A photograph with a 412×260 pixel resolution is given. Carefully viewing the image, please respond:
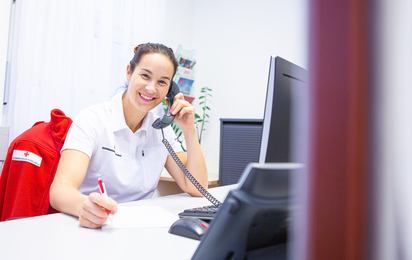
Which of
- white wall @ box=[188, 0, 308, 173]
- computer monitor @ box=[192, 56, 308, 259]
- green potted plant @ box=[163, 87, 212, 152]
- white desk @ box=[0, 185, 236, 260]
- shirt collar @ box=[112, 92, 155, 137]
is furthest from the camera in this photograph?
green potted plant @ box=[163, 87, 212, 152]

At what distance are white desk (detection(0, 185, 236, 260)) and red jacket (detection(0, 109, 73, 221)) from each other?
348 millimetres

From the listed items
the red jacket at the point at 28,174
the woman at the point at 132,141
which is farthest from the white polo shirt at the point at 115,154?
the red jacket at the point at 28,174

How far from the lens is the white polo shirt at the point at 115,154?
3.86 ft

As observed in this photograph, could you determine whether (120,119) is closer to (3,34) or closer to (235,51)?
(3,34)

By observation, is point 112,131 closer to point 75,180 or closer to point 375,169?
point 75,180

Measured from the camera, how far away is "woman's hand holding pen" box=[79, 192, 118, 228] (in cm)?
73

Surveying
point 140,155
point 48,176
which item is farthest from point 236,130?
point 48,176

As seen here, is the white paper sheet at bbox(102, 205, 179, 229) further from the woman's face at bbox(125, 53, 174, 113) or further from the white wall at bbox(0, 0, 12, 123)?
the white wall at bbox(0, 0, 12, 123)

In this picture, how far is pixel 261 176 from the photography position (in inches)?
10.6

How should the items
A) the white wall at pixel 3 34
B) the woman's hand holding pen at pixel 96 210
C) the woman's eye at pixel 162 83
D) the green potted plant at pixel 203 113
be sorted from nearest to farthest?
the woman's hand holding pen at pixel 96 210
the woman's eye at pixel 162 83
the white wall at pixel 3 34
the green potted plant at pixel 203 113

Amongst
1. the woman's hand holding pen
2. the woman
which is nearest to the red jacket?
the woman

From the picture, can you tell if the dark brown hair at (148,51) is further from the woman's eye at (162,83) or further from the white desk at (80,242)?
the white desk at (80,242)

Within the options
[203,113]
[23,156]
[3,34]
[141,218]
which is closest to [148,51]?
[23,156]

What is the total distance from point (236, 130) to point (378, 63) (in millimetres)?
2177
